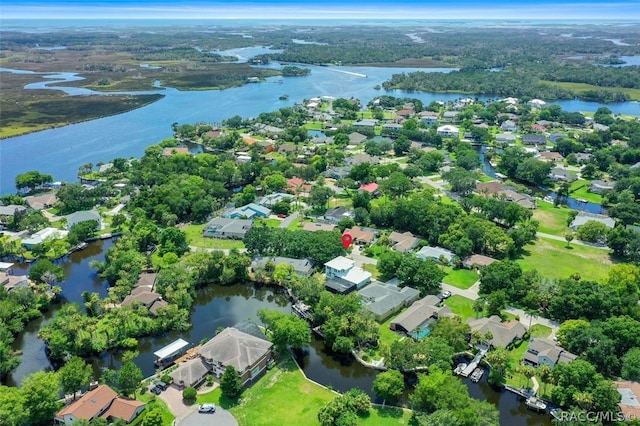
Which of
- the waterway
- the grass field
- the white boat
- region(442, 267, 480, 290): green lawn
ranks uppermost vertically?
region(442, 267, 480, 290): green lawn

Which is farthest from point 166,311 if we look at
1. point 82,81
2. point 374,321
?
point 82,81

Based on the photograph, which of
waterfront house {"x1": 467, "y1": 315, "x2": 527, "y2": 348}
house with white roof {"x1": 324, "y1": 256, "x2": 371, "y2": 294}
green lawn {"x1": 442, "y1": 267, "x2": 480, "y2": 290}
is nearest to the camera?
waterfront house {"x1": 467, "y1": 315, "x2": 527, "y2": 348}

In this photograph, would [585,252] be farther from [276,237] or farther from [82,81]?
[82,81]

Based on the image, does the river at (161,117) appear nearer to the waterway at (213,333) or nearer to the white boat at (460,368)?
the waterway at (213,333)

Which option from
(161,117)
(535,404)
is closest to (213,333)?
(535,404)

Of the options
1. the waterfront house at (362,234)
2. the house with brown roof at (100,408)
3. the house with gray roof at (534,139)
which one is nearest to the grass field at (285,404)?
the house with brown roof at (100,408)

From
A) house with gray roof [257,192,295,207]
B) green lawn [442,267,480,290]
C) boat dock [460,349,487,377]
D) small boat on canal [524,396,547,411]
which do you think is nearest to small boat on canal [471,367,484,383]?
boat dock [460,349,487,377]

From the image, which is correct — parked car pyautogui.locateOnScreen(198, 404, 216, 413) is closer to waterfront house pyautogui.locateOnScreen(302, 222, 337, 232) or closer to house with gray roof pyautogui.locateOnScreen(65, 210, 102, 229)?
waterfront house pyautogui.locateOnScreen(302, 222, 337, 232)
